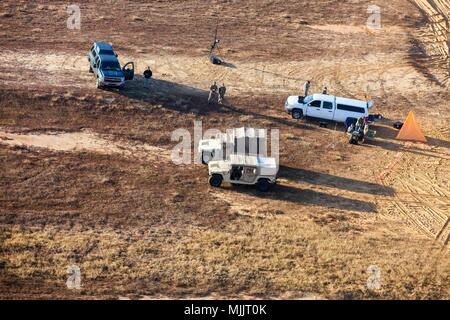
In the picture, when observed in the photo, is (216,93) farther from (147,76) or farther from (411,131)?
(411,131)

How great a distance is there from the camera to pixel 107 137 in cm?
3375

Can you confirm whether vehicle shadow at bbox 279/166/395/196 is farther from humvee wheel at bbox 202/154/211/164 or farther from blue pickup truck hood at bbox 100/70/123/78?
blue pickup truck hood at bbox 100/70/123/78

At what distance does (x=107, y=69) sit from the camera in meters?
38.1

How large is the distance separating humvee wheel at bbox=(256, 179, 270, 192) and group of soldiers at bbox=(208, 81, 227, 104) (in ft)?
30.4

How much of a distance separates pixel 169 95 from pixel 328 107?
9279mm

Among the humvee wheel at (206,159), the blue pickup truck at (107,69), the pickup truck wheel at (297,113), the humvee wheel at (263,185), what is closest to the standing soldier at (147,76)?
the blue pickup truck at (107,69)

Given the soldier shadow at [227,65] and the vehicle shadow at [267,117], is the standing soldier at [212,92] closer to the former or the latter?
the vehicle shadow at [267,117]

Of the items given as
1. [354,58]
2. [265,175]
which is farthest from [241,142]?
[354,58]

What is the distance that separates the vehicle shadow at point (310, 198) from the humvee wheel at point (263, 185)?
19 centimetres

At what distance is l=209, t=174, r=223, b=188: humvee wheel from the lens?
30.2 m

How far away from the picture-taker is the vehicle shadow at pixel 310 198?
98.7 feet

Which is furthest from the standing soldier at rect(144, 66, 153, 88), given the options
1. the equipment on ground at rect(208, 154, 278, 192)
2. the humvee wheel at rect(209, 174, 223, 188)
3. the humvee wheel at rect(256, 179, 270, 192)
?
the humvee wheel at rect(256, 179, 270, 192)

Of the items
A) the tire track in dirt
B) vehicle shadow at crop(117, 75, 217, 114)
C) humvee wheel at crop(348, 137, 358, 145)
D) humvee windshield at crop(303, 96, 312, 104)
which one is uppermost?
humvee windshield at crop(303, 96, 312, 104)

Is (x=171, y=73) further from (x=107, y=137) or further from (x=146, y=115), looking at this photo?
(x=107, y=137)
